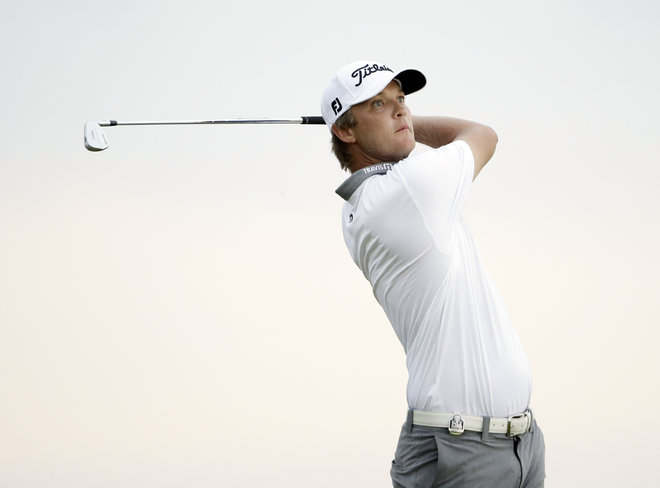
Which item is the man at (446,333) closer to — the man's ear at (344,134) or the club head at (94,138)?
the man's ear at (344,134)

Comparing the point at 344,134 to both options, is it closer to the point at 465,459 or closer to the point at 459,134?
the point at 459,134

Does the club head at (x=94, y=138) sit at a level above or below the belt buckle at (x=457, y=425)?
above

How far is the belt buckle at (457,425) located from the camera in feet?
6.59

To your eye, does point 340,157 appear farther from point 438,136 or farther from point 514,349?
point 514,349

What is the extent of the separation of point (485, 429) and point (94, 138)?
5.89 feet

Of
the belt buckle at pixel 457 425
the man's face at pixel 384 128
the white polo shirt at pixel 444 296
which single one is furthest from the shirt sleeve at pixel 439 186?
the belt buckle at pixel 457 425

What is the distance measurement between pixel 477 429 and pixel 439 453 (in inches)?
3.9

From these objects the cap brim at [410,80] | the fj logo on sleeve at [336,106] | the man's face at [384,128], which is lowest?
the man's face at [384,128]

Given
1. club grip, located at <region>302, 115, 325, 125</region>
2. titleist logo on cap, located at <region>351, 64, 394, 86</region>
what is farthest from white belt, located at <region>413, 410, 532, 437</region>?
club grip, located at <region>302, 115, 325, 125</region>

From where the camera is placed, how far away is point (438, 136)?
8.20 ft

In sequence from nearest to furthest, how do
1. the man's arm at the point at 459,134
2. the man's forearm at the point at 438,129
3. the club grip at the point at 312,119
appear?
the man's arm at the point at 459,134, the man's forearm at the point at 438,129, the club grip at the point at 312,119

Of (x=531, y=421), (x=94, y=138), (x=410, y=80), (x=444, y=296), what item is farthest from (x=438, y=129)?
(x=94, y=138)

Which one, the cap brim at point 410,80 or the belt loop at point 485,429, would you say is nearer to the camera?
the belt loop at point 485,429

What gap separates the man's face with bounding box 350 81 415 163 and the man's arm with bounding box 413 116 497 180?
0.46 ft
